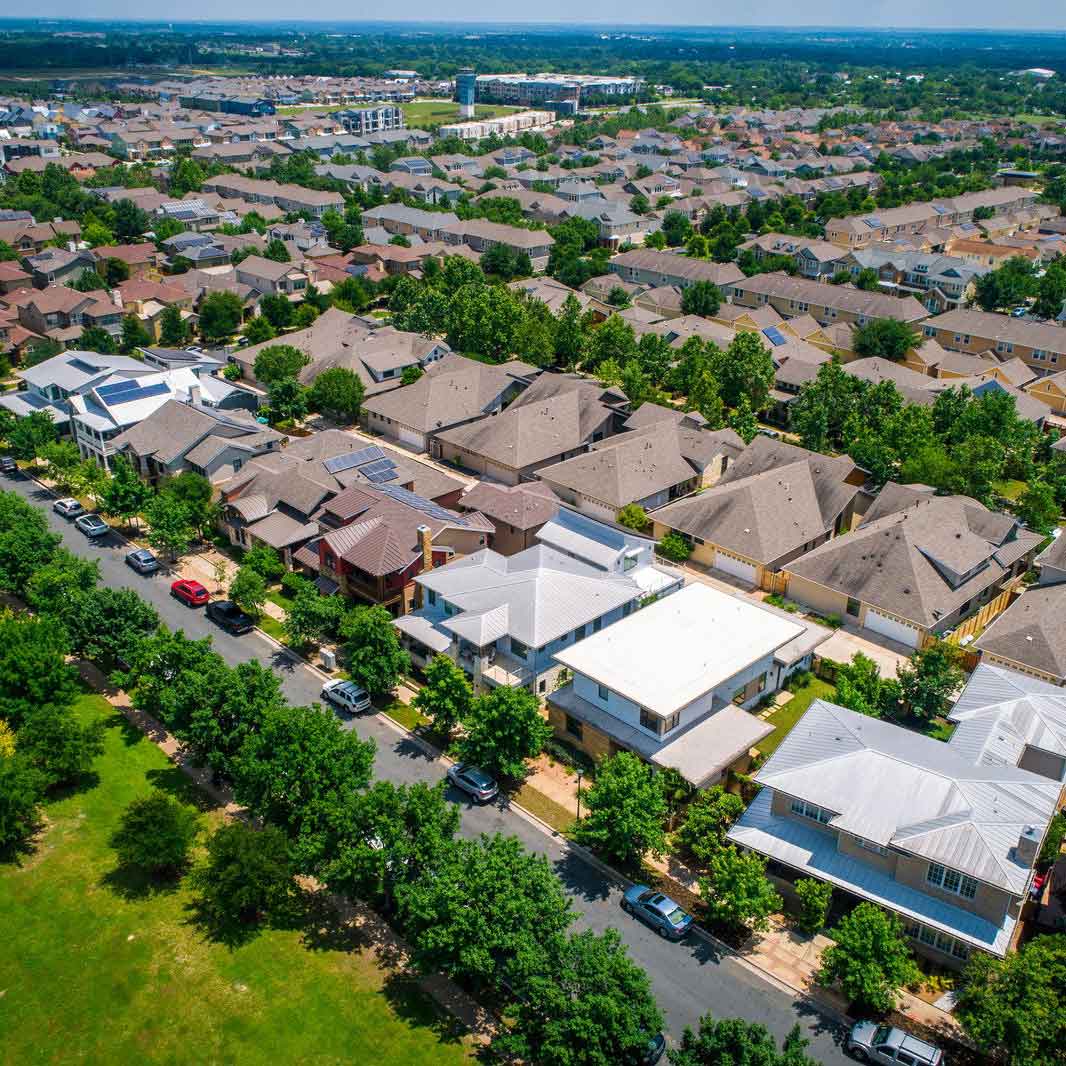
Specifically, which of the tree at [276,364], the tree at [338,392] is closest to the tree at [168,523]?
the tree at [338,392]

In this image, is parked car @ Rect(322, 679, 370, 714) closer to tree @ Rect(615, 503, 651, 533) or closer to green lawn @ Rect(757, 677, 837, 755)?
green lawn @ Rect(757, 677, 837, 755)

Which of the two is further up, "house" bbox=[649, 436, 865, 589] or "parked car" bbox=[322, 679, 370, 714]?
"house" bbox=[649, 436, 865, 589]

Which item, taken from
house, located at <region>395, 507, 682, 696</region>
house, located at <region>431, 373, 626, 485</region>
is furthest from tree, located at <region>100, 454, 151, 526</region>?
house, located at <region>395, 507, 682, 696</region>

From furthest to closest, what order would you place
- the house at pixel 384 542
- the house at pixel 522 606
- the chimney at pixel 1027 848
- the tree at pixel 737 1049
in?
the house at pixel 384 542
the house at pixel 522 606
the chimney at pixel 1027 848
the tree at pixel 737 1049

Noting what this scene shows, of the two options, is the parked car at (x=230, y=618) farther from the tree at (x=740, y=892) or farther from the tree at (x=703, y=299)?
the tree at (x=703, y=299)

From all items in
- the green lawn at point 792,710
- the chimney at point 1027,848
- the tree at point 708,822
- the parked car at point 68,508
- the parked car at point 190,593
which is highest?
the chimney at point 1027,848
